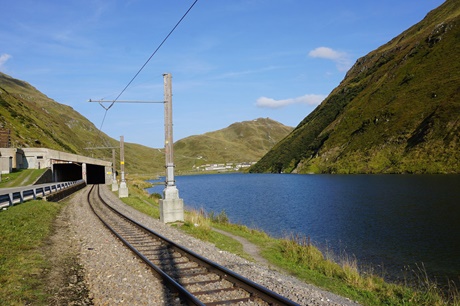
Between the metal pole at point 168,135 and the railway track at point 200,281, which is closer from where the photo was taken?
the railway track at point 200,281

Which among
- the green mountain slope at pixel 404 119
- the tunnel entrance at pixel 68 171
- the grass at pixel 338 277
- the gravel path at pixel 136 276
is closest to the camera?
the gravel path at pixel 136 276

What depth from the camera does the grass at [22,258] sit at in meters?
8.83

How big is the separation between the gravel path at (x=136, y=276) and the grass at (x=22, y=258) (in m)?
1.19

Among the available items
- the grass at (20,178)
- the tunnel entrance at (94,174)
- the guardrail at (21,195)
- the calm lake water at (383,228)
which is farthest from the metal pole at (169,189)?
the tunnel entrance at (94,174)

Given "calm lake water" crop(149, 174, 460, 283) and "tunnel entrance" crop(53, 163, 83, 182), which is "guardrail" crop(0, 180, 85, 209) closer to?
"calm lake water" crop(149, 174, 460, 283)

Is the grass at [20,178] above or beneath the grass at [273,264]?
above

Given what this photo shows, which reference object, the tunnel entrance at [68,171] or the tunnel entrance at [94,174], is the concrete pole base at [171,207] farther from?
the tunnel entrance at [94,174]

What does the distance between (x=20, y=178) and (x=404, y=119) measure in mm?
112973

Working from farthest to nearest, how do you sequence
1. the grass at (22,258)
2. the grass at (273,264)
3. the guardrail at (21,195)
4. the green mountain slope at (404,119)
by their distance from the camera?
the green mountain slope at (404,119), the guardrail at (21,195), the grass at (273,264), the grass at (22,258)

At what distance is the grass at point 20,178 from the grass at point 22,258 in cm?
3346

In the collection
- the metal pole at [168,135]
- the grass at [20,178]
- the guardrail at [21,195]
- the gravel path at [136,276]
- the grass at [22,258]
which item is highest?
the metal pole at [168,135]

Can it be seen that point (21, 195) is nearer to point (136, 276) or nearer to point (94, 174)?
point (136, 276)

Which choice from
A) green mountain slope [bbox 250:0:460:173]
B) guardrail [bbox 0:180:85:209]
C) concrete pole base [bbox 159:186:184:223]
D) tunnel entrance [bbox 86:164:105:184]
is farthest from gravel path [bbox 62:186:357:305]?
tunnel entrance [bbox 86:164:105:184]

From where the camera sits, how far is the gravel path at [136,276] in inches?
342
